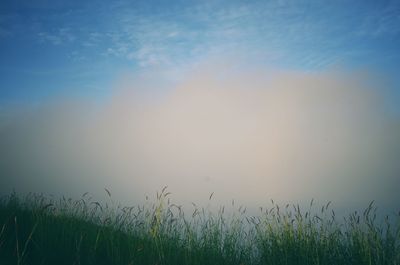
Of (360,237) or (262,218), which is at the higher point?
(262,218)

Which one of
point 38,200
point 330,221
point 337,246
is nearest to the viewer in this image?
point 337,246

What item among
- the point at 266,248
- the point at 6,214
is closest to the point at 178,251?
the point at 266,248

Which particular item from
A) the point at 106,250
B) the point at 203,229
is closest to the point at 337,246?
the point at 203,229

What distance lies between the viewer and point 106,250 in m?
4.86

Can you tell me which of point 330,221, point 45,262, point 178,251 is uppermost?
point 330,221

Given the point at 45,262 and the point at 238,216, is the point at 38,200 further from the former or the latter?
the point at 238,216

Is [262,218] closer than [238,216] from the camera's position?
Yes

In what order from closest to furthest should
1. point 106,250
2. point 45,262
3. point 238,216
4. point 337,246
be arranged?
point 45,262
point 106,250
point 337,246
point 238,216

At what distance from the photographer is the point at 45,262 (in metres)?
4.31

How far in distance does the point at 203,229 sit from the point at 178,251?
1.30 meters

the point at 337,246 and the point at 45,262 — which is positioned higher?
the point at 337,246

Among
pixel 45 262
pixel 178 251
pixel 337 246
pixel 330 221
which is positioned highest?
pixel 330 221

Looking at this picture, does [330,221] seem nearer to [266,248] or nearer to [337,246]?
[337,246]

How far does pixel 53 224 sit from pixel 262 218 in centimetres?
374
